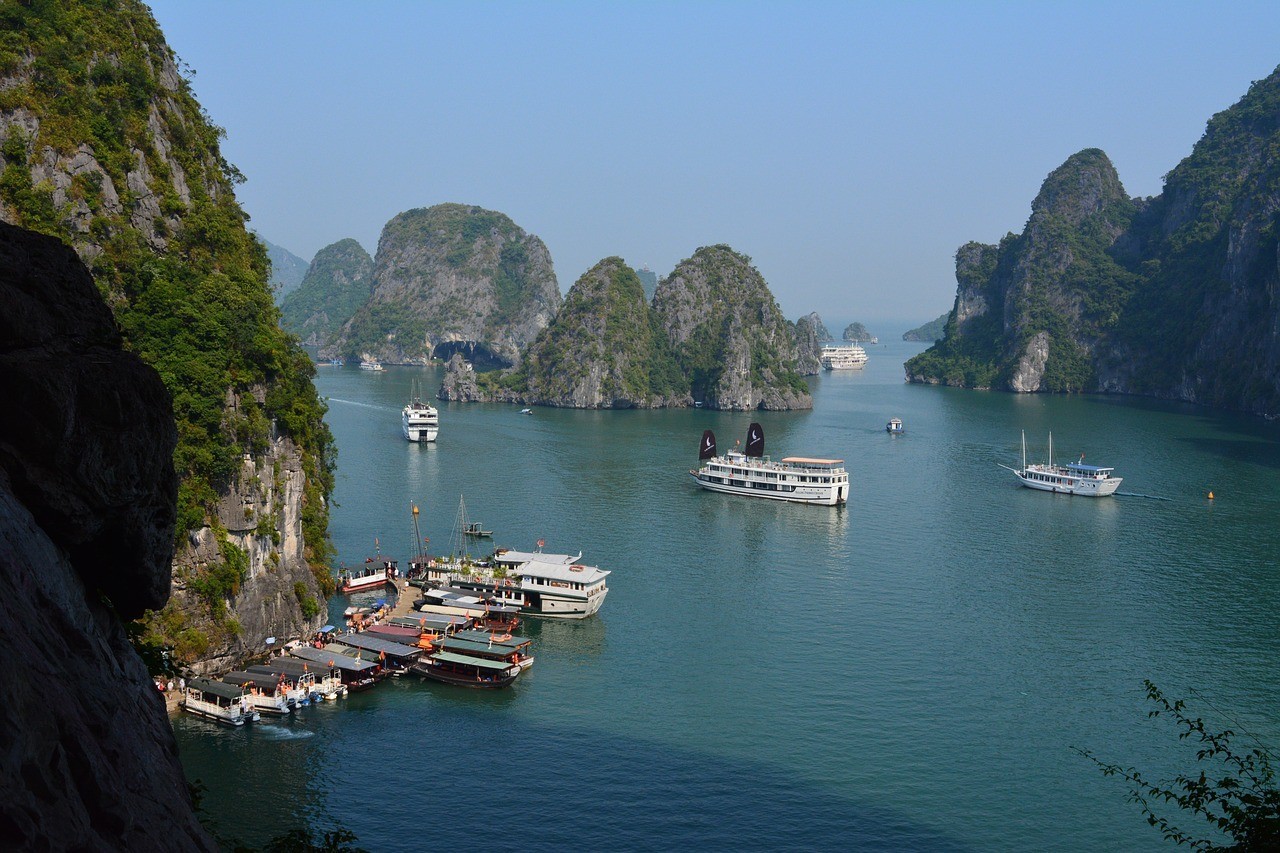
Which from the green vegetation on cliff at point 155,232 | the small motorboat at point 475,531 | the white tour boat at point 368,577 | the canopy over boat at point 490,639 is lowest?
the canopy over boat at point 490,639

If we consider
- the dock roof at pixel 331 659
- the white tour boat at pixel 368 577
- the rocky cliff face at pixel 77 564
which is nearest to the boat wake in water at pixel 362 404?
the white tour boat at pixel 368 577

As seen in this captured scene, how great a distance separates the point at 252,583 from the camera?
43.9m

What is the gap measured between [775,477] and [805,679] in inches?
1681

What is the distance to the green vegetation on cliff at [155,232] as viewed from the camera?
42844 millimetres

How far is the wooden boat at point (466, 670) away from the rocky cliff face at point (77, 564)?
2915 cm

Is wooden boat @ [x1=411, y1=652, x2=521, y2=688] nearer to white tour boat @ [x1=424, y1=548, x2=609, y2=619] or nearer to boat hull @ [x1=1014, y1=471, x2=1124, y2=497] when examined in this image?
white tour boat @ [x1=424, y1=548, x2=609, y2=619]

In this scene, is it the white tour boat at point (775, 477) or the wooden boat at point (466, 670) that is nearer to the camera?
the wooden boat at point (466, 670)

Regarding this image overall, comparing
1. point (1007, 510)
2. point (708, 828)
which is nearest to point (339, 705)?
point (708, 828)

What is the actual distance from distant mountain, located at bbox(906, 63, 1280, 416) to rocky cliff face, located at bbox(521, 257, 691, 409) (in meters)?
65.7

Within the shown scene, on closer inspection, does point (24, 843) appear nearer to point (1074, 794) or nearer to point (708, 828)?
point (708, 828)

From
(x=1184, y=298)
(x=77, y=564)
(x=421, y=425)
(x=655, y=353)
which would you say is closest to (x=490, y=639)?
(x=77, y=564)

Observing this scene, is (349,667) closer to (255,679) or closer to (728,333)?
(255,679)

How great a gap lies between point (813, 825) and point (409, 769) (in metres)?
12.9

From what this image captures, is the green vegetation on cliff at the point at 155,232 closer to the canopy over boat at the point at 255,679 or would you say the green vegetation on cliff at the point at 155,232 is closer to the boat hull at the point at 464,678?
the canopy over boat at the point at 255,679
